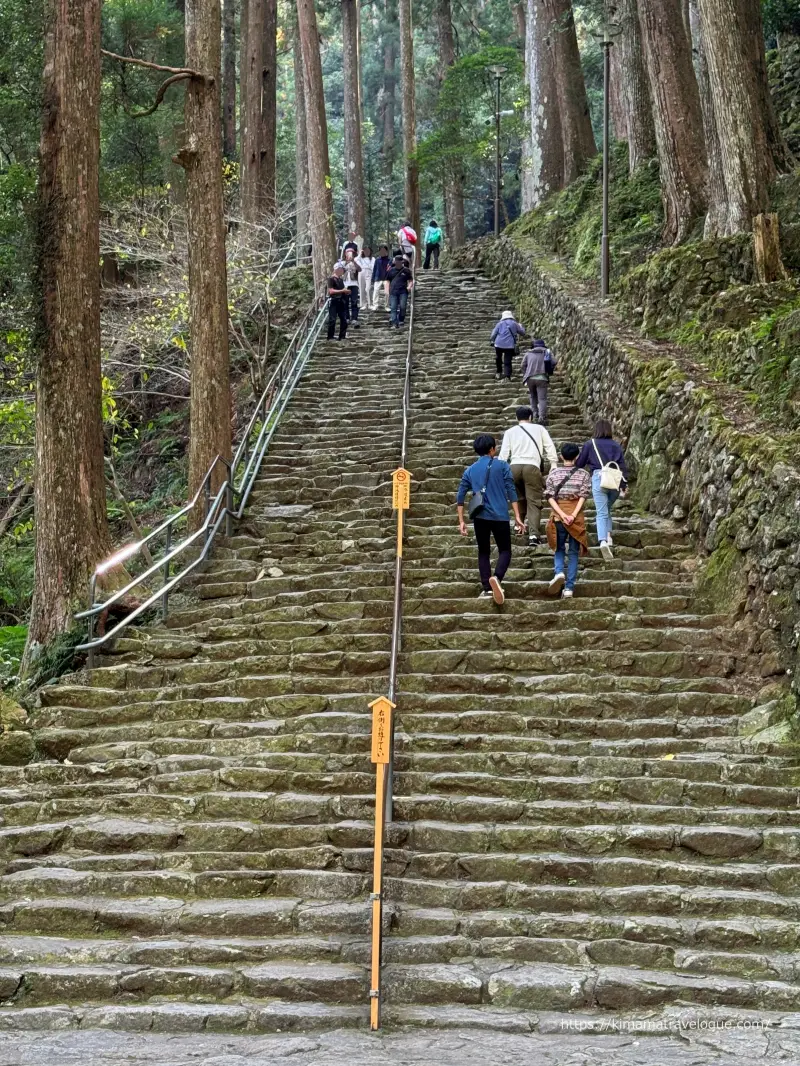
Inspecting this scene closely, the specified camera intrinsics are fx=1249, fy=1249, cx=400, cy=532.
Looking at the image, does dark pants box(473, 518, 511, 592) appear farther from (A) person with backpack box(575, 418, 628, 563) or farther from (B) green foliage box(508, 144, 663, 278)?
(B) green foliage box(508, 144, 663, 278)

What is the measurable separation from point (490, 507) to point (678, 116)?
9.27 m

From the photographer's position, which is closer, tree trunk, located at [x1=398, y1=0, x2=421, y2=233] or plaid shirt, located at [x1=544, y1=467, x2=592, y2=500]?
plaid shirt, located at [x1=544, y1=467, x2=592, y2=500]

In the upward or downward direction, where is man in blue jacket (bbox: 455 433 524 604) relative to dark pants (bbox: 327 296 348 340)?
downward

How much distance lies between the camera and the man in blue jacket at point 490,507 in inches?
436

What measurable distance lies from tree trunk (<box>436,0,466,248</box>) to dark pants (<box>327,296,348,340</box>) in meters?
14.8

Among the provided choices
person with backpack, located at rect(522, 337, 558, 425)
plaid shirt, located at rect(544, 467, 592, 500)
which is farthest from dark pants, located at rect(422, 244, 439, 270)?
plaid shirt, located at rect(544, 467, 592, 500)

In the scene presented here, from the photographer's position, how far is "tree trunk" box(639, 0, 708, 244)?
1762 cm

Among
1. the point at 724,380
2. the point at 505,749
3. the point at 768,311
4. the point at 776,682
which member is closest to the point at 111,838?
the point at 505,749

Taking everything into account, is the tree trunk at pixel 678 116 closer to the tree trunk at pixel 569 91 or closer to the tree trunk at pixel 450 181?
the tree trunk at pixel 569 91

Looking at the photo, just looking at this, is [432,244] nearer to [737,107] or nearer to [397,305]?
[397,305]

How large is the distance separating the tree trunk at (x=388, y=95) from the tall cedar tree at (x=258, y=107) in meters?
19.1

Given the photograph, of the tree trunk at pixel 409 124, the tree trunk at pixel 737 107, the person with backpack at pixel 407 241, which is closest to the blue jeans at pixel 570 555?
the tree trunk at pixel 737 107

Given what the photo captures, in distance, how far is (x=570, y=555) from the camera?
1158cm

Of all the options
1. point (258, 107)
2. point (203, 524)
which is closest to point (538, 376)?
point (203, 524)
